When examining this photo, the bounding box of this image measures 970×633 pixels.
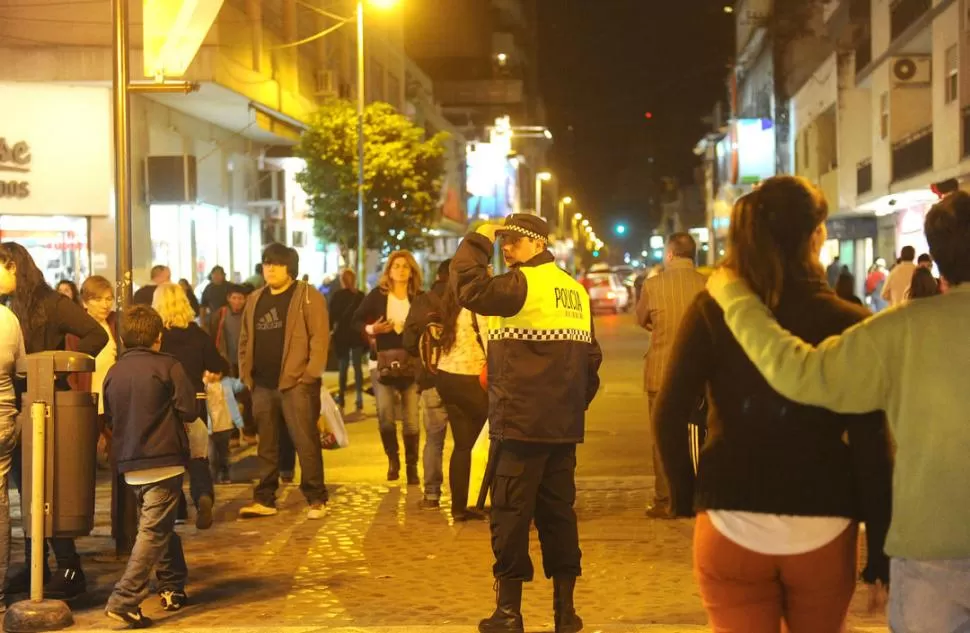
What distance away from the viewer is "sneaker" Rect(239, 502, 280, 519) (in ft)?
32.6

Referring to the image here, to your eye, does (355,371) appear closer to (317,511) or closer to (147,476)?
(317,511)

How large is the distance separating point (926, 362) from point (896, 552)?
0.49 m

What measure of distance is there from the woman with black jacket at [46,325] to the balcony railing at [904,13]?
22418 millimetres

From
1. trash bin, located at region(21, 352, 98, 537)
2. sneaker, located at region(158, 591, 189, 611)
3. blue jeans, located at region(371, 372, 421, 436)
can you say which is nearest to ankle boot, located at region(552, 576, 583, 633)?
sneaker, located at region(158, 591, 189, 611)

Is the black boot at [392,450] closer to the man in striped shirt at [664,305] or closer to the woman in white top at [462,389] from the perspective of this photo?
the woman in white top at [462,389]

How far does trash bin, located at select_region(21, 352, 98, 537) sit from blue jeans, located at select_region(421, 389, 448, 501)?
3.77 metres

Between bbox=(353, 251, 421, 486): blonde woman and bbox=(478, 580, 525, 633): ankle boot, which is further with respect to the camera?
bbox=(353, 251, 421, 486): blonde woman

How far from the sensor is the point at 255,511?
9.93 metres

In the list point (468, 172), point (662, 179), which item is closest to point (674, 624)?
point (468, 172)

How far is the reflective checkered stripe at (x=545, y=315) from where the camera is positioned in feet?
20.7

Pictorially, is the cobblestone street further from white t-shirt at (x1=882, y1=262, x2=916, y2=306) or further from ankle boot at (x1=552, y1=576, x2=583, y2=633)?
white t-shirt at (x1=882, y1=262, x2=916, y2=306)

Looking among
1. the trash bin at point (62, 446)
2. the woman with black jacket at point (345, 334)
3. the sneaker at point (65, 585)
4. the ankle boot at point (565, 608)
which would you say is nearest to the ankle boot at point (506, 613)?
the ankle boot at point (565, 608)

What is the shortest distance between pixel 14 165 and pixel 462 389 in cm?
1375

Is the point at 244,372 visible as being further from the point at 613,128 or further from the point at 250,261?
the point at 613,128
